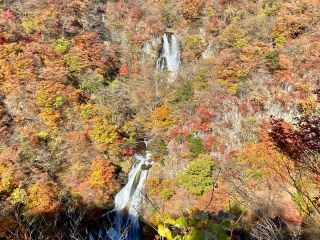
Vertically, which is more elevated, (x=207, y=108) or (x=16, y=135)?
(x=207, y=108)

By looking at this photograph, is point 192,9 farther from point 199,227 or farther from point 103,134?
point 199,227

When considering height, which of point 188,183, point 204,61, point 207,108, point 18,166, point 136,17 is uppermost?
point 136,17

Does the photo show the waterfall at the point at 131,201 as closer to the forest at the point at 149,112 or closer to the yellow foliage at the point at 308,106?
the forest at the point at 149,112

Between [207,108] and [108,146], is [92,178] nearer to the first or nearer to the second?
[108,146]

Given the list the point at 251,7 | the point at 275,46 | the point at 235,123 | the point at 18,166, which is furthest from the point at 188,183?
the point at 251,7

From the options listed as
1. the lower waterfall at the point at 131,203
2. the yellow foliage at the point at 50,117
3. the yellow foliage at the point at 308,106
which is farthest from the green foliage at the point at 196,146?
the yellow foliage at the point at 50,117

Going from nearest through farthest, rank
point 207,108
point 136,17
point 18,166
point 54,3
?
1. point 18,166
2. point 207,108
3. point 54,3
4. point 136,17
